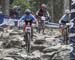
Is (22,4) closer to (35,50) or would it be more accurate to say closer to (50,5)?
(50,5)

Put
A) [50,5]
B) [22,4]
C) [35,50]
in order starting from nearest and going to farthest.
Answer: [35,50]
[50,5]
[22,4]

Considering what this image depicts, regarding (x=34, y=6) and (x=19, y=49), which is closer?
(x=19, y=49)

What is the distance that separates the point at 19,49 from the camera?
1398cm

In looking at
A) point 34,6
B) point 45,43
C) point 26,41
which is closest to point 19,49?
point 26,41

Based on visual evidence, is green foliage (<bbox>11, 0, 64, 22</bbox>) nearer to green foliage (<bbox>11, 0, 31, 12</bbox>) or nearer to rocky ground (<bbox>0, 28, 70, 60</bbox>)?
green foliage (<bbox>11, 0, 31, 12</bbox>)

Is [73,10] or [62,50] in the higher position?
[73,10]

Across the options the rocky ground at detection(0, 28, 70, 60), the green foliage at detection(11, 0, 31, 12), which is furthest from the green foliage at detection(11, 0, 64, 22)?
the rocky ground at detection(0, 28, 70, 60)

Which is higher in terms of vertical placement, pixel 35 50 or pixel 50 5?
pixel 35 50

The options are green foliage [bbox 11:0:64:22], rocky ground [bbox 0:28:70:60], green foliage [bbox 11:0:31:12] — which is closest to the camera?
rocky ground [bbox 0:28:70:60]

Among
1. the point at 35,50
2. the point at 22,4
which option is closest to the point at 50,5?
the point at 22,4

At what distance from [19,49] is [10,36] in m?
2.83

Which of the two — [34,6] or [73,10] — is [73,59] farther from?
[34,6]

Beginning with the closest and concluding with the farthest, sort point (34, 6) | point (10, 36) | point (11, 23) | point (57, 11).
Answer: point (10, 36) < point (11, 23) < point (57, 11) < point (34, 6)

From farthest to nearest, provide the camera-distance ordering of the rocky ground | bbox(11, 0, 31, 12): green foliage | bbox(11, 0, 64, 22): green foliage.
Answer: bbox(11, 0, 31, 12): green foliage → bbox(11, 0, 64, 22): green foliage → the rocky ground
